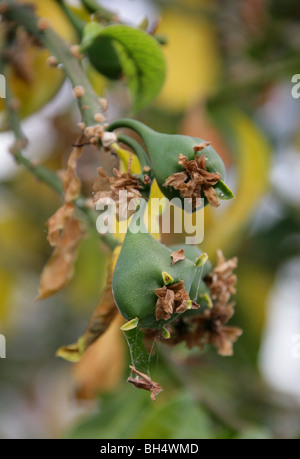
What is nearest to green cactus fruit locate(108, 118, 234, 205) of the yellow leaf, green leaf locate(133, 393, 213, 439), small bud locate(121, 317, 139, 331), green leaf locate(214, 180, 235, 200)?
green leaf locate(214, 180, 235, 200)

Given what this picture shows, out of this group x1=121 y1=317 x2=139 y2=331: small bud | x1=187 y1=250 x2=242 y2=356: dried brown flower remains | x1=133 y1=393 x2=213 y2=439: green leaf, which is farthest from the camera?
x1=133 y1=393 x2=213 y2=439: green leaf

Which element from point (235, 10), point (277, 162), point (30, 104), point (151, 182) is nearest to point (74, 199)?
point (151, 182)

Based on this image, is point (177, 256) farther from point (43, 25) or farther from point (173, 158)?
point (43, 25)

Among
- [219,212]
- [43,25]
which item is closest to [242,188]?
[219,212]

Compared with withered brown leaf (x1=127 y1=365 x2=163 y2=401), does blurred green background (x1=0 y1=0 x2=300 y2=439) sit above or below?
above

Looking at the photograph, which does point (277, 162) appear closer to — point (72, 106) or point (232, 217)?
point (232, 217)

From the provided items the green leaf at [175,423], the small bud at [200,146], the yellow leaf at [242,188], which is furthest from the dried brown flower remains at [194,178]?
the yellow leaf at [242,188]

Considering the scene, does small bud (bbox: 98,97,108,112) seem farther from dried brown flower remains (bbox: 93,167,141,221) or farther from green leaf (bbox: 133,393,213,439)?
green leaf (bbox: 133,393,213,439)
